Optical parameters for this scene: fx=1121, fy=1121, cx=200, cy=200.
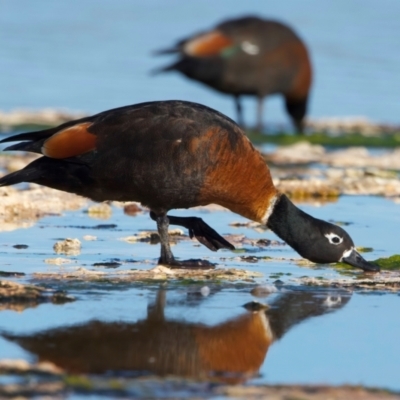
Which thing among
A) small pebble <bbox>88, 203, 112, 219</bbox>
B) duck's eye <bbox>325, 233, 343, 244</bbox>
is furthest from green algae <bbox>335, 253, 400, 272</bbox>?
small pebble <bbox>88, 203, 112, 219</bbox>

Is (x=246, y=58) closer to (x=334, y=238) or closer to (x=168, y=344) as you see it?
(x=334, y=238)

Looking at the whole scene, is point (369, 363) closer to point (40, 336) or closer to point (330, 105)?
point (40, 336)

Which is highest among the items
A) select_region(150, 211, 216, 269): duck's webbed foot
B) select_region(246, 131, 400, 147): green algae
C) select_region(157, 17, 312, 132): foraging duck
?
select_region(157, 17, 312, 132): foraging duck

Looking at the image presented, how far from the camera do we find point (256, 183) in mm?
8180

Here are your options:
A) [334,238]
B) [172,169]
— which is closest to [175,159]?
[172,169]

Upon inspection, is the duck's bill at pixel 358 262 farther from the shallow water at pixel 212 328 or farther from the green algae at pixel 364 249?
the green algae at pixel 364 249

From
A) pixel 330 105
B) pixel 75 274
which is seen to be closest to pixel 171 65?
pixel 330 105

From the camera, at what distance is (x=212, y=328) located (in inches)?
233

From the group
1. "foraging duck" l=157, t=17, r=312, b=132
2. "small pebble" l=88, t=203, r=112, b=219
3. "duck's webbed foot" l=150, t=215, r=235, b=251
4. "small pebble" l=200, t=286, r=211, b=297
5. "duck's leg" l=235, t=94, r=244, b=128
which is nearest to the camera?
"small pebble" l=200, t=286, r=211, b=297

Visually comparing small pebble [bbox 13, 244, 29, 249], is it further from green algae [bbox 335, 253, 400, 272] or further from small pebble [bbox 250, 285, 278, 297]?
green algae [bbox 335, 253, 400, 272]

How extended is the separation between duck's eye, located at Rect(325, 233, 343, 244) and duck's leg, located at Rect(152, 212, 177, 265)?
1.10 m

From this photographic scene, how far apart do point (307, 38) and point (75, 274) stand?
65.7ft

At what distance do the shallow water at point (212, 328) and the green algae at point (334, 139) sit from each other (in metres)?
8.49

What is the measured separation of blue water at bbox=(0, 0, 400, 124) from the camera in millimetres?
19719
